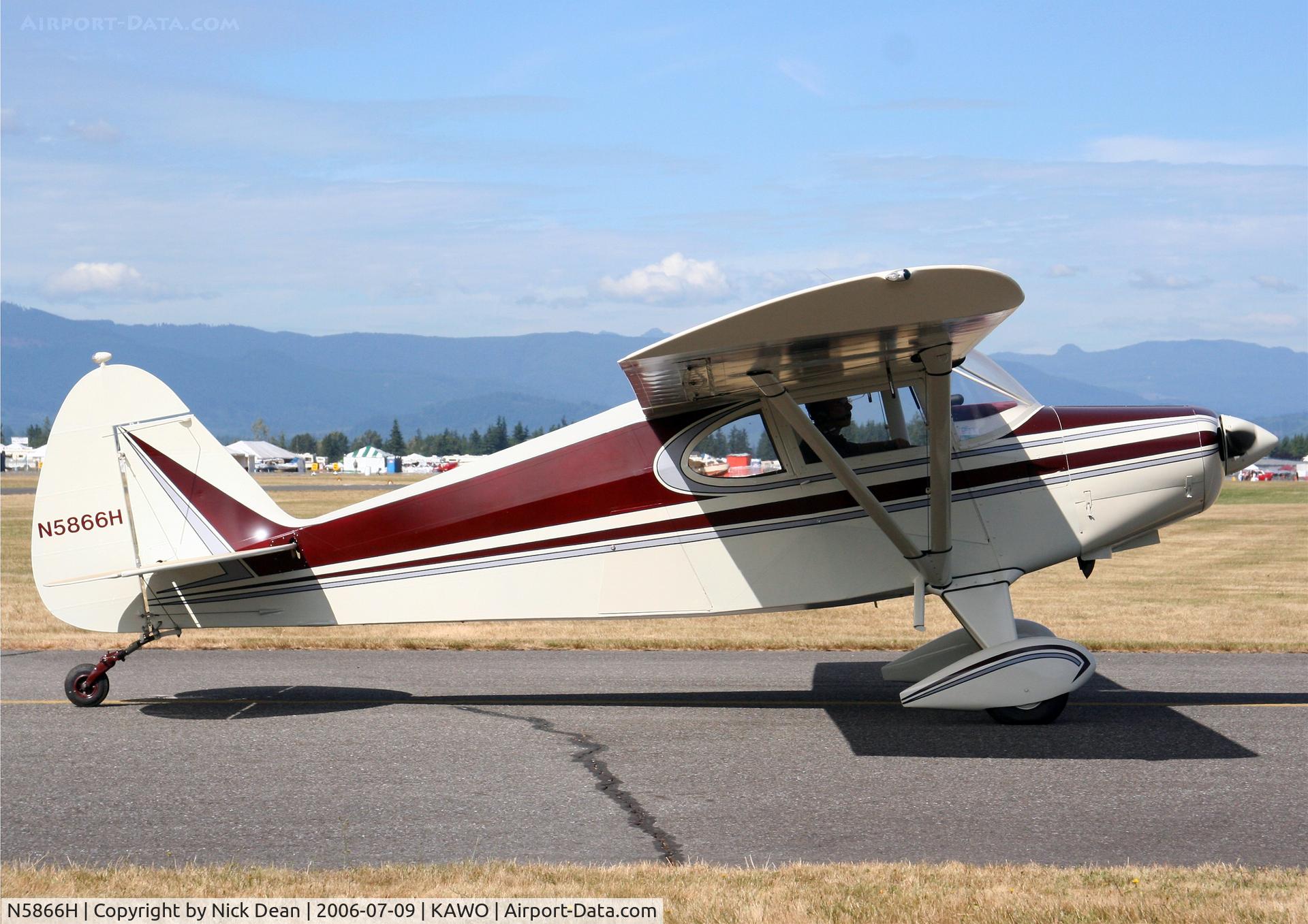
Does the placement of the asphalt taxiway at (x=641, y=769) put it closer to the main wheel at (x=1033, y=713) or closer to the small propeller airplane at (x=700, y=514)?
the main wheel at (x=1033, y=713)

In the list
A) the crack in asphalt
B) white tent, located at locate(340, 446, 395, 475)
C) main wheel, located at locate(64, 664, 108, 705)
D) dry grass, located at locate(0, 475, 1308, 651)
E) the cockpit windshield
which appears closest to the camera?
the crack in asphalt

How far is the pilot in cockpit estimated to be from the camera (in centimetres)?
791

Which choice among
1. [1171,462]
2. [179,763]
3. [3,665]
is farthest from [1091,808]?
[3,665]

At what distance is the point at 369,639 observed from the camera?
12.2 meters

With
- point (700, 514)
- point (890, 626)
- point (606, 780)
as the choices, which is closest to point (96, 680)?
point (606, 780)

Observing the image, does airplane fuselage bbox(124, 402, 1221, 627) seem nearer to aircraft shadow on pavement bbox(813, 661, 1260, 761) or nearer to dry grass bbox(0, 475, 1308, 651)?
aircraft shadow on pavement bbox(813, 661, 1260, 761)

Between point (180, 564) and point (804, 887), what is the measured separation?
18.2 feet

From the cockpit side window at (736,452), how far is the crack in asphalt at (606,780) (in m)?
2.13

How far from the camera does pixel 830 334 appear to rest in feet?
21.5

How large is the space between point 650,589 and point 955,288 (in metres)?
3.40

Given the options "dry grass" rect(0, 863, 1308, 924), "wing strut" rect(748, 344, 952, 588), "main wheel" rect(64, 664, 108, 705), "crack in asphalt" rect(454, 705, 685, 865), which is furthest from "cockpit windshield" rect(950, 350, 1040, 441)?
"main wheel" rect(64, 664, 108, 705)

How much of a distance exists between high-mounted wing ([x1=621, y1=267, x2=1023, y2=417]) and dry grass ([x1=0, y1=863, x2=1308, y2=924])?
2.84m

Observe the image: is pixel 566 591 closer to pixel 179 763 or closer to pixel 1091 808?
pixel 179 763

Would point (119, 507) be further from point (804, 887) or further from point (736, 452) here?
point (804, 887)
